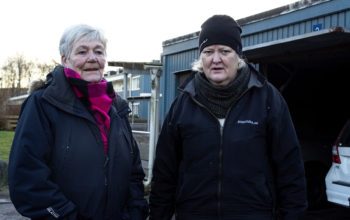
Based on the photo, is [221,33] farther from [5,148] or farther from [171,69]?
[5,148]

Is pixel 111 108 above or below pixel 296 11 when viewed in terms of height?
below

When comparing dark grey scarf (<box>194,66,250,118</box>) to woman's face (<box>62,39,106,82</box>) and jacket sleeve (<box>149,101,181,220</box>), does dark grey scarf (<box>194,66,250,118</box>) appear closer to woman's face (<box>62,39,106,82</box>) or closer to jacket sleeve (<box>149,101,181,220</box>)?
jacket sleeve (<box>149,101,181,220</box>)

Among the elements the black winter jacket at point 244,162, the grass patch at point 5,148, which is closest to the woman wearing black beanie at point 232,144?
the black winter jacket at point 244,162

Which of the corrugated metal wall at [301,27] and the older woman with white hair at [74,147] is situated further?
the corrugated metal wall at [301,27]

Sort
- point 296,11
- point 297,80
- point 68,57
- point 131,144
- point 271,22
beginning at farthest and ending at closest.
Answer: point 297,80 < point 271,22 < point 296,11 < point 131,144 < point 68,57

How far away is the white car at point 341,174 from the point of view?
6.29m

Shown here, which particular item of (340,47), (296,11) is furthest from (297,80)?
(340,47)

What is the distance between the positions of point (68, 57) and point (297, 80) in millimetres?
7133

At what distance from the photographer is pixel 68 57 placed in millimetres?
2748

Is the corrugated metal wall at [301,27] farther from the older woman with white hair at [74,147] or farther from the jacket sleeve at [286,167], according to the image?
the older woman with white hair at [74,147]

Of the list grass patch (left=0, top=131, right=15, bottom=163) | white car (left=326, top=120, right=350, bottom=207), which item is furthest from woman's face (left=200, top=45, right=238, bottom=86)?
grass patch (left=0, top=131, right=15, bottom=163)

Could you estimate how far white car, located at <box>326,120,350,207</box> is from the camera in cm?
629

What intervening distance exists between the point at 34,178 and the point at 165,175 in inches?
33.8

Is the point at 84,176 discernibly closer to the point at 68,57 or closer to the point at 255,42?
the point at 68,57
